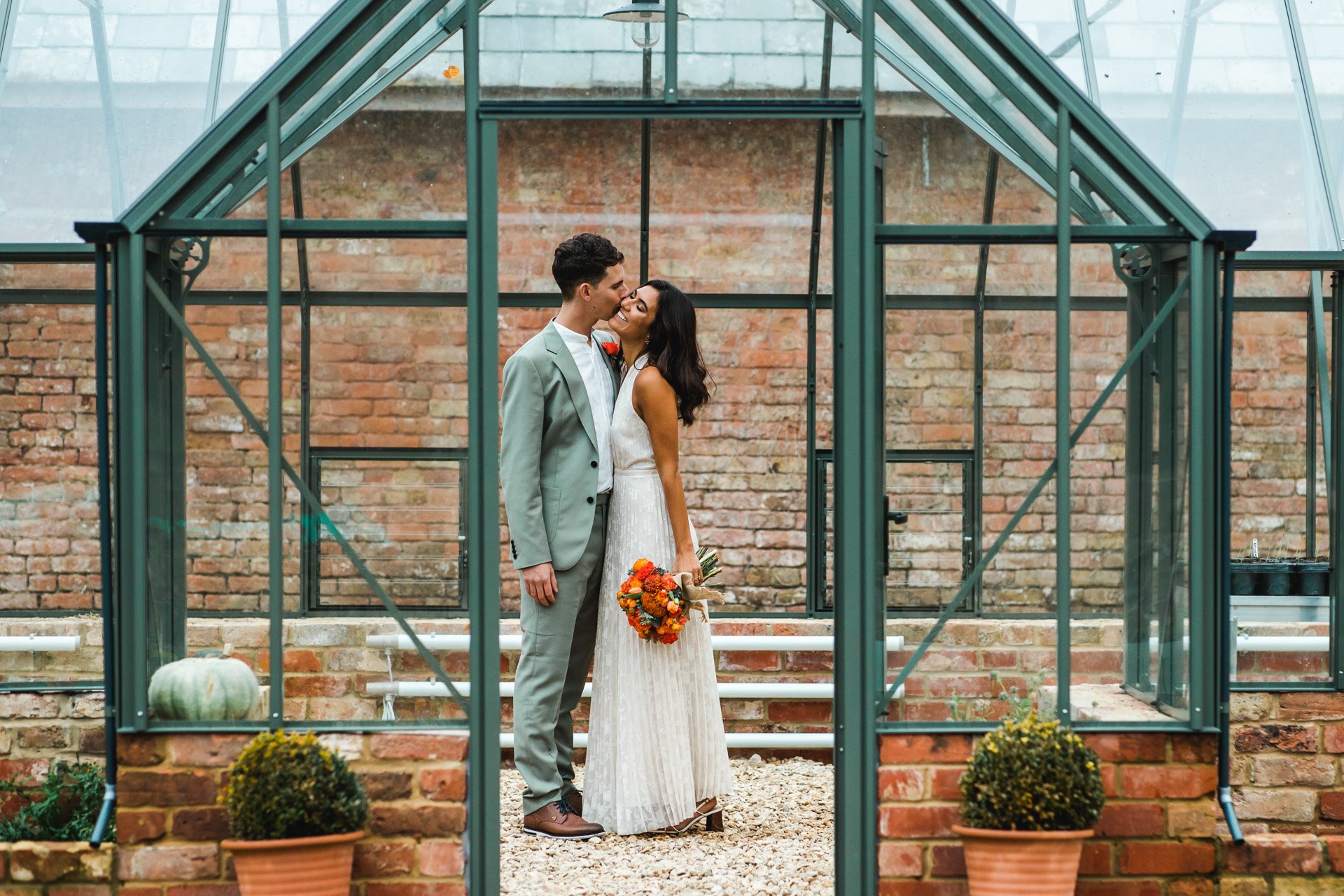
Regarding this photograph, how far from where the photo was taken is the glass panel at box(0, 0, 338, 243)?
477cm

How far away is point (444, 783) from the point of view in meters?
3.42

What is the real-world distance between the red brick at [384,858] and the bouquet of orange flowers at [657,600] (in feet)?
2.76

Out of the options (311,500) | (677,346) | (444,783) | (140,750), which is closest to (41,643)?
(140,750)

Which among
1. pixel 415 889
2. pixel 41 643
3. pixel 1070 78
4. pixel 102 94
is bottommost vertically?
pixel 415 889

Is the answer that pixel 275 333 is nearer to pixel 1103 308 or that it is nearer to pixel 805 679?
pixel 1103 308

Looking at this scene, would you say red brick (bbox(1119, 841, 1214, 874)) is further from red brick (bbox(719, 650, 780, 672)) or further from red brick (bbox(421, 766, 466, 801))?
red brick (bbox(719, 650, 780, 672))

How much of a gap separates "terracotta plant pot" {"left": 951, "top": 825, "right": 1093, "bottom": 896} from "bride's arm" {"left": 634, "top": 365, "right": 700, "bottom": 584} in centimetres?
113

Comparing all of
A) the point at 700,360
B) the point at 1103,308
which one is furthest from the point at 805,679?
the point at 1103,308

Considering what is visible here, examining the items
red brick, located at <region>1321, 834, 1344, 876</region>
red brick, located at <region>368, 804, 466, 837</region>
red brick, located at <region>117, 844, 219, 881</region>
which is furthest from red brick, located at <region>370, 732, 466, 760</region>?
red brick, located at <region>1321, 834, 1344, 876</region>

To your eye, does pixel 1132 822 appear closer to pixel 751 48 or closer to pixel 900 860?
pixel 900 860

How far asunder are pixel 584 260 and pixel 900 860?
179 cm

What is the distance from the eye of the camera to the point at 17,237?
462cm

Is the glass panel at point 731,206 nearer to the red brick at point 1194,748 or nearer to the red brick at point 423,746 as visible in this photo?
the red brick at point 423,746

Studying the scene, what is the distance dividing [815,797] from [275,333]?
8.23ft
